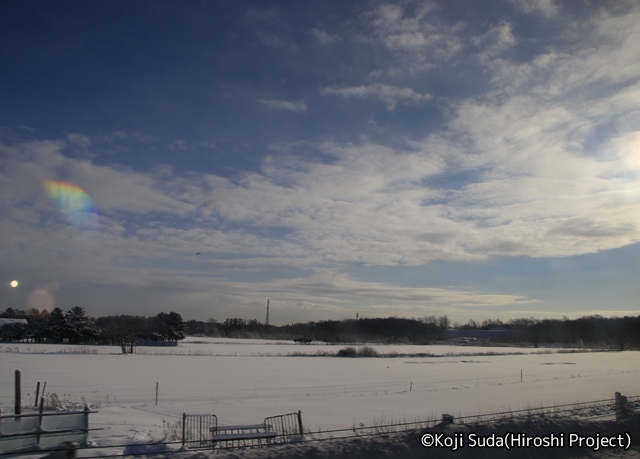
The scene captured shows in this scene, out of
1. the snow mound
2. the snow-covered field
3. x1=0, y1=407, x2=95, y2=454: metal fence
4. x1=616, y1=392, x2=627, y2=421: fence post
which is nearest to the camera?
the snow mound

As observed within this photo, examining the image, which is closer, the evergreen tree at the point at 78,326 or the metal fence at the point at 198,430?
the metal fence at the point at 198,430

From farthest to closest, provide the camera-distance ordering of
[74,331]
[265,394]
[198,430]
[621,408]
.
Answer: [74,331], [265,394], [198,430], [621,408]

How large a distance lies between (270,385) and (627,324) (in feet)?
478

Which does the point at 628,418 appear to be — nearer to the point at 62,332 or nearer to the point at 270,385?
the point at 270,385

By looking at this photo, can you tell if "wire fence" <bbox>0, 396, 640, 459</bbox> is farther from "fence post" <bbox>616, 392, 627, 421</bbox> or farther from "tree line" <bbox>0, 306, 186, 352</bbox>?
"tree line" <bbox>0, 306, 186, 352</bbox>

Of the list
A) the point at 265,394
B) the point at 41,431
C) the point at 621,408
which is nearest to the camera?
the point at 41,431

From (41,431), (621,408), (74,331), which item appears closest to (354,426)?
(621,408)

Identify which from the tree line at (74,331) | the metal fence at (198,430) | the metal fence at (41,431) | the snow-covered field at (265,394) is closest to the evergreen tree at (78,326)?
the tree line at (74,331)

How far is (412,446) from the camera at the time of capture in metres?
8.36

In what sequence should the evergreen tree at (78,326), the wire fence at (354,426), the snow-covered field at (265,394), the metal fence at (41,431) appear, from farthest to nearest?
the evergreen tree at (78,326) → the snow-covered field at (265,394) → the wire fence at (354,426) → the metal fence at (41,431)

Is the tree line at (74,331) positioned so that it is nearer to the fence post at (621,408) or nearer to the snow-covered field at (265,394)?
the snow-covered field at (265,394)

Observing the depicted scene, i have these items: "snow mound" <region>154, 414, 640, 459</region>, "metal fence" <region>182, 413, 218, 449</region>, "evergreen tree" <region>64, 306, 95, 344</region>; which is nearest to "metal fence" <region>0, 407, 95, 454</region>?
"metal fence" <region>182, 413, 218, 449</region>

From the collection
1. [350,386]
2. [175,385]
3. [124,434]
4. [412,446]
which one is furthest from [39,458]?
[350,386]

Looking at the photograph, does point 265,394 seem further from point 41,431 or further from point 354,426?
point 41,431
